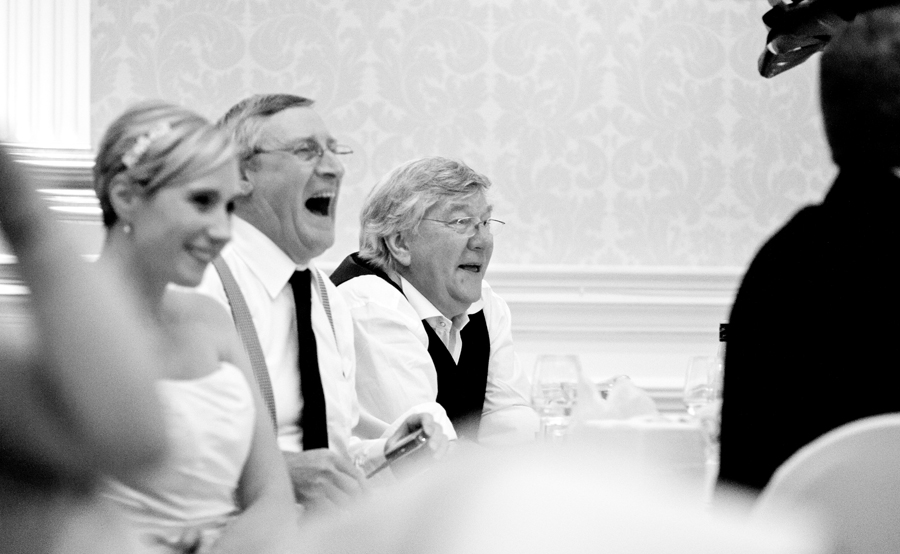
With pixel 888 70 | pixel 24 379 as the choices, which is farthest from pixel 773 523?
pixel 888 70

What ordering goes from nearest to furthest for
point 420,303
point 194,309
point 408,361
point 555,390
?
point 194,309 → point 555,390 → point 408,361 → point 420,303

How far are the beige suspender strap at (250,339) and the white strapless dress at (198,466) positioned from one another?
1.16ft

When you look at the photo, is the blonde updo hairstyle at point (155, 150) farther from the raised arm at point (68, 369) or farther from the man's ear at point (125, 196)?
the raised arm at point (68, 369)

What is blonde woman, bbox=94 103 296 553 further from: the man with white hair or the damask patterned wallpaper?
the damask patterned wallpaper

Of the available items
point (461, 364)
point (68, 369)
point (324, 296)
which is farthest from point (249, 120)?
point (68, 369)

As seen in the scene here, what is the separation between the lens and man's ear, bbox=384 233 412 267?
2920mm

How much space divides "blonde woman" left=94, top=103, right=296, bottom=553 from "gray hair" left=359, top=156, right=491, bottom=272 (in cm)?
124

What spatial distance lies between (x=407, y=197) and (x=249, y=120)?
2.24ft

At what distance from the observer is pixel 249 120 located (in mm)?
2355

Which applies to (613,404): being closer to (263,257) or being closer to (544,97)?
(263,257)

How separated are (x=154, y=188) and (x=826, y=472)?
118 centimetres

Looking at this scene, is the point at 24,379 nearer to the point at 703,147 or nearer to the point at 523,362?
the point at 523,362

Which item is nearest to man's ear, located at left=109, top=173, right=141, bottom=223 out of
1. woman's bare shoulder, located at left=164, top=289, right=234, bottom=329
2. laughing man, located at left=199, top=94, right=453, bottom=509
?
woman's bare shoulder, located at left=164, top=289, right=234, bottom=329

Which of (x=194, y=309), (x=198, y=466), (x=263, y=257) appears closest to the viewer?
(x=198, y=466)
